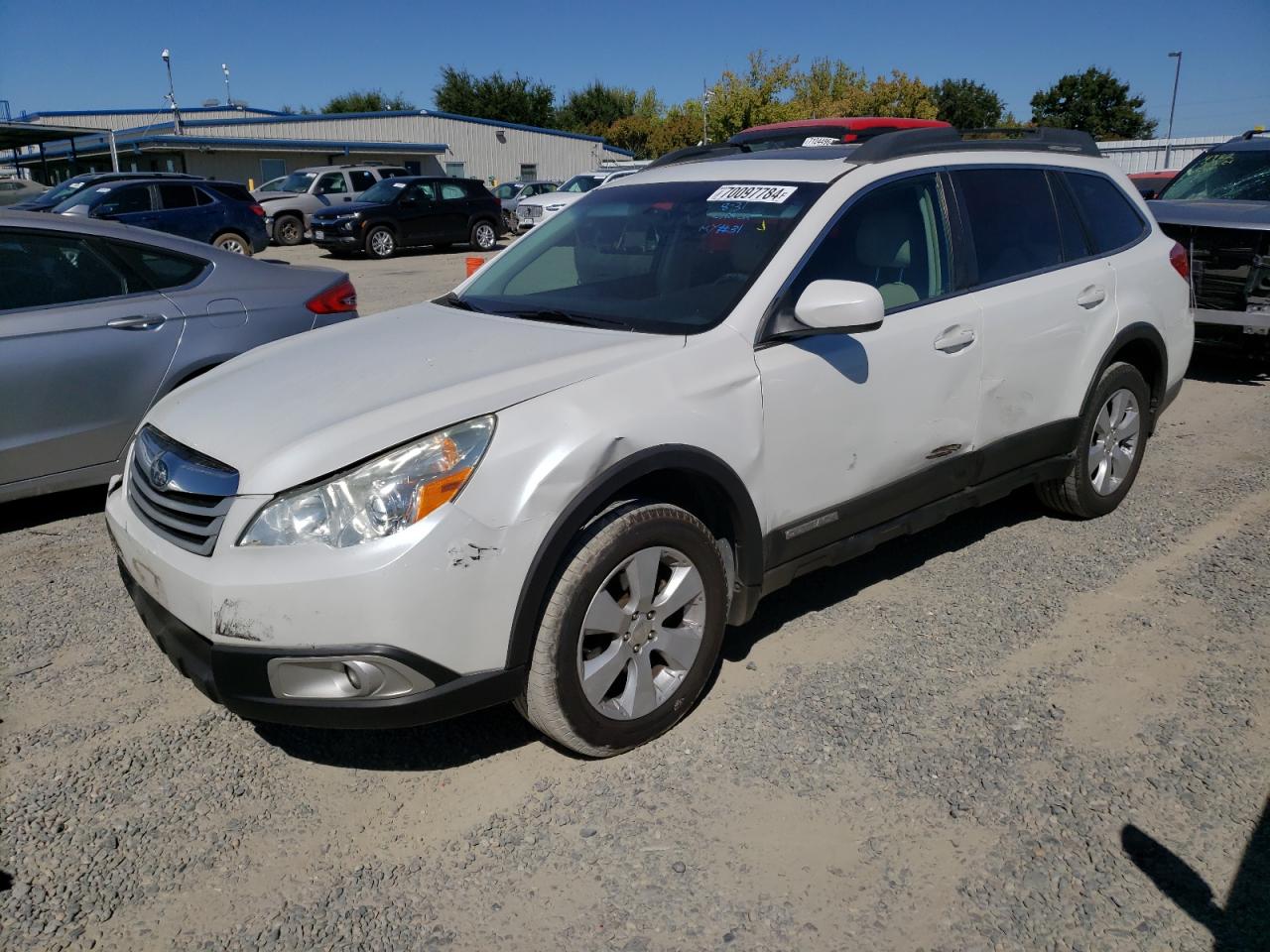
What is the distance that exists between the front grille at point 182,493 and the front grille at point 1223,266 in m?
8.02

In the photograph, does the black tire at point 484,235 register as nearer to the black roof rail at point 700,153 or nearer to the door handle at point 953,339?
the black roof rail at point 700,153

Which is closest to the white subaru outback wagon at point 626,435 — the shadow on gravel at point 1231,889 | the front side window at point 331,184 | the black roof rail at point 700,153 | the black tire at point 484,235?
the black roof rail at point 700,153

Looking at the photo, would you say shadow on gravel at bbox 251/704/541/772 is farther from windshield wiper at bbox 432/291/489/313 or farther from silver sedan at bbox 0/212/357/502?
silver sedan at bbox 0/212/357/502

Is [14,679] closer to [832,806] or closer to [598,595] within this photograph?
[598,595]

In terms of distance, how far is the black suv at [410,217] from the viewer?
21391mm

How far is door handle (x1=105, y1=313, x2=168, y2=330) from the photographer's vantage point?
4965 millimetres

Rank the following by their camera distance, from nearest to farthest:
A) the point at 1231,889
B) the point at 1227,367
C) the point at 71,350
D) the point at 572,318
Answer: the point at 1231,889 < the point at 572,318 < the point at 71,350 < the point at 1227,367

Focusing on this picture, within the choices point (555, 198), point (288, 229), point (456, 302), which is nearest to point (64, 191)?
point (288, 229)

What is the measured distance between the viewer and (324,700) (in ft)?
8.63

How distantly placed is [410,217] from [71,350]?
59.8 feet

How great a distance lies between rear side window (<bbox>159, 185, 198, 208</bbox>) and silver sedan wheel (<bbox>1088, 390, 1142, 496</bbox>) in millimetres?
16805

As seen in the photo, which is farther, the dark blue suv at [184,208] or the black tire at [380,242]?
the black tire at [380,242]

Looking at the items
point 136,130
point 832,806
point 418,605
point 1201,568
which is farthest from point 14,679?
point 136,130

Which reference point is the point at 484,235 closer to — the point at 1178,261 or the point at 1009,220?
the point at 1178,261
